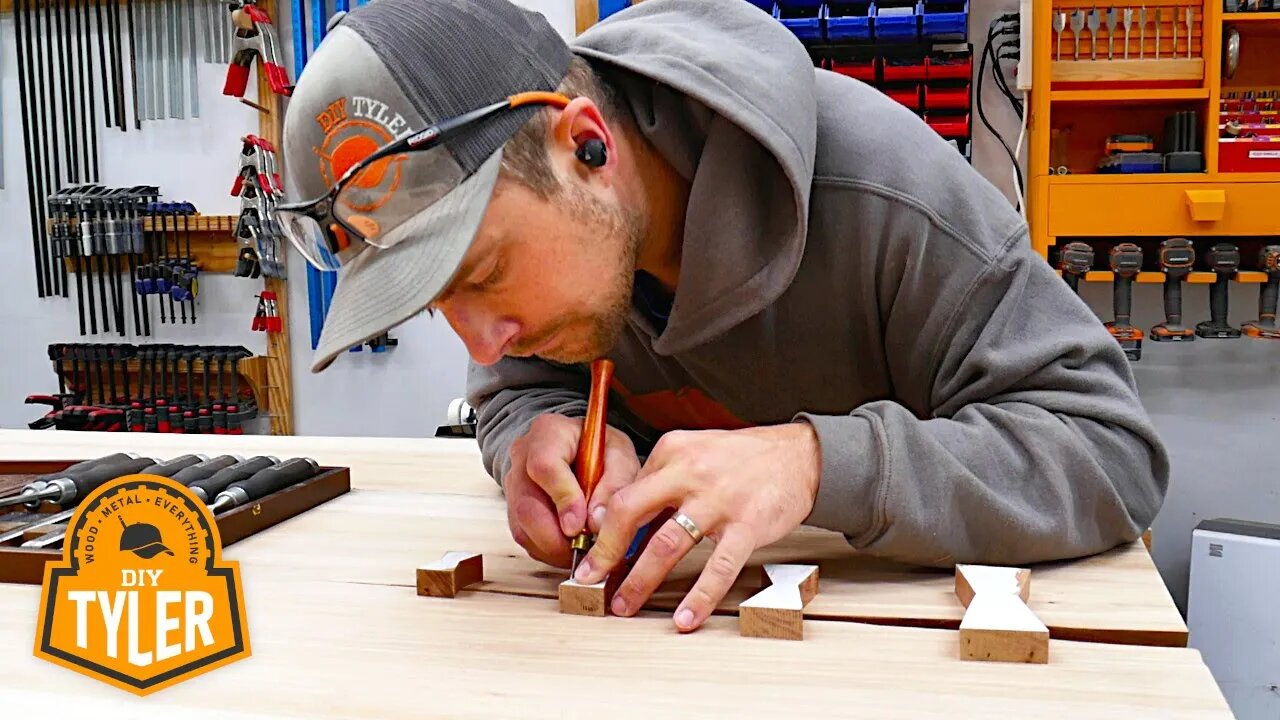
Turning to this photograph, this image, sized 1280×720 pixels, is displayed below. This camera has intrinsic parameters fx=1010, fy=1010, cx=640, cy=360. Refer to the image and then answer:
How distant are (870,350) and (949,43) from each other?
6.83 ft

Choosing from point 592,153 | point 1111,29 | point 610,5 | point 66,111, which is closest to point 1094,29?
point 1111,29

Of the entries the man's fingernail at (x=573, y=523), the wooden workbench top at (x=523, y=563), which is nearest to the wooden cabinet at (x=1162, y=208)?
the wooden workbench top at (x=523, y=563)

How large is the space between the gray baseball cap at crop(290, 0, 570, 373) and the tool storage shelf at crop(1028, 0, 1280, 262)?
2100mm

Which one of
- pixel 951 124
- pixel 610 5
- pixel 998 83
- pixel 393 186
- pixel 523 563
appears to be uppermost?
pixel 610 5

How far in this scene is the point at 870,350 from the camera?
105 cm

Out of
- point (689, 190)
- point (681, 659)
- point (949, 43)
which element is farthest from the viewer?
point (949, 43)

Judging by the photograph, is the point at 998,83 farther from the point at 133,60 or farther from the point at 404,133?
the point at 133,60

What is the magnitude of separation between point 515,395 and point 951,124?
181 cm

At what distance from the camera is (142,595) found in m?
0.66

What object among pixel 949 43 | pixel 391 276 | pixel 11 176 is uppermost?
pixel 949 43

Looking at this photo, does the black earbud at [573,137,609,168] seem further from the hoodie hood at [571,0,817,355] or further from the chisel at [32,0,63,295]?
the chisel at [32,0,63,295]

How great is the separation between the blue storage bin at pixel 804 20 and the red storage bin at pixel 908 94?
0.79 feet

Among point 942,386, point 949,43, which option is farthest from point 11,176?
point 942,386

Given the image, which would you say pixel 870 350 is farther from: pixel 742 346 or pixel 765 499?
pixel 765 499
